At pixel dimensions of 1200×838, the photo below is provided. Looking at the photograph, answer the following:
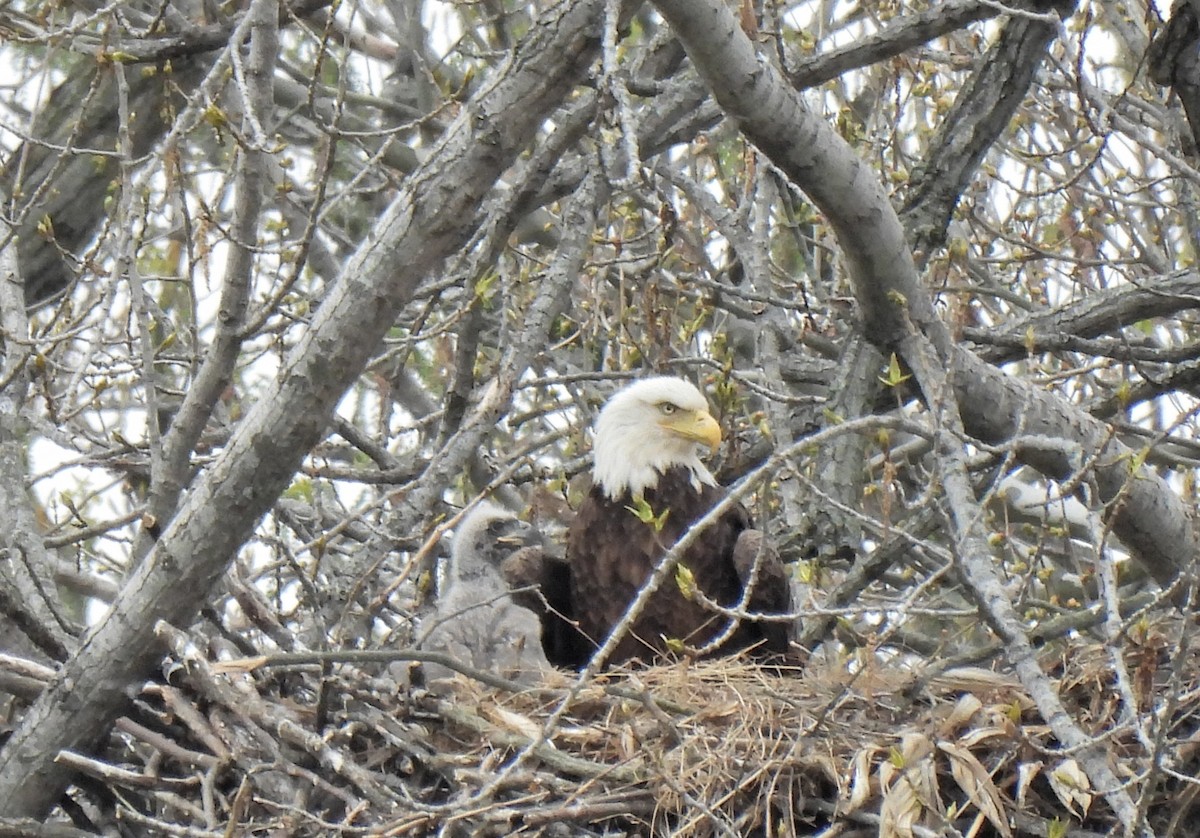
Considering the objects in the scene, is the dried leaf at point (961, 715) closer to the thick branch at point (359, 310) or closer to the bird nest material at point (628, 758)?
the bird nest material at point (628, 758)

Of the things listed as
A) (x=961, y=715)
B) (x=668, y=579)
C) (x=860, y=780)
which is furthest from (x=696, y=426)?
(x=860, y=780)

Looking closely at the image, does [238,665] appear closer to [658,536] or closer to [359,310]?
[359,310]

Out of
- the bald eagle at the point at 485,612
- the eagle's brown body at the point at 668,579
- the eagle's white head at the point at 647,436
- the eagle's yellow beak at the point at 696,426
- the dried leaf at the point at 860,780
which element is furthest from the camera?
the eagle's white head at the point at 647,436

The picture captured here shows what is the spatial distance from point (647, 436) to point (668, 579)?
565 millimetres

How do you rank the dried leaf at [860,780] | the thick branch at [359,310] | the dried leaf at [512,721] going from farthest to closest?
the dried leaf at [512,721]
the dried leaf at [860,780]
the thick branch at [359,310]

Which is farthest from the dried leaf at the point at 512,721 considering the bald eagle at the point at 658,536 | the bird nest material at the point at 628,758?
the bald eagle at the point at 658,536

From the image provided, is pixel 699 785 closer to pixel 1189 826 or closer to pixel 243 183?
pixel 1189 826

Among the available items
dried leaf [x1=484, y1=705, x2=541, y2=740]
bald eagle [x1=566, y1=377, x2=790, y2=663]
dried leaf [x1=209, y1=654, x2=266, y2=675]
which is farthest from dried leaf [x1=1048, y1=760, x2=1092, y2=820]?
dried leaf [x1=209, y1=654, x2=266, y2=675]

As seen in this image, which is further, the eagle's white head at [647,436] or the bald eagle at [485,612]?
the eagle's white head at [647,436]

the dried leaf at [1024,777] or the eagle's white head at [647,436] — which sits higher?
the eagle's white head at [647,436]

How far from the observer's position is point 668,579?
17.1ft

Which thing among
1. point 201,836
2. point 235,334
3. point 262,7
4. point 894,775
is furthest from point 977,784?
point 262,7

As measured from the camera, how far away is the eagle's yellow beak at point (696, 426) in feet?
17.5

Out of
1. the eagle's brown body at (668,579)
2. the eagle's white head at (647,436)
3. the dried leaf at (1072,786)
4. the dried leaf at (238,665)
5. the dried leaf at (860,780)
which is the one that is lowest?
the dried leaf at (238,665)
